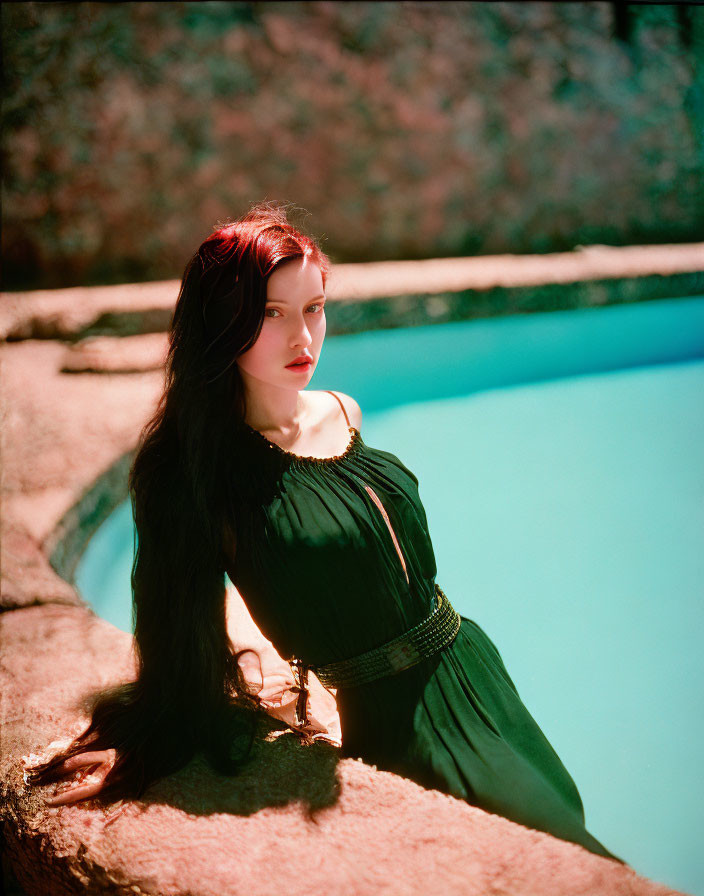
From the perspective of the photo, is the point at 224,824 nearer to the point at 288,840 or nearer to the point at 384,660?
the point at 288,840

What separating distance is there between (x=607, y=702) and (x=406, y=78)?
4.85m

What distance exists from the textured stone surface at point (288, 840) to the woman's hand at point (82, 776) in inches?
0.8

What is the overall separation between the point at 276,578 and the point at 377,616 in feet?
0.77

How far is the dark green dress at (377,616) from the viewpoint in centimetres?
141

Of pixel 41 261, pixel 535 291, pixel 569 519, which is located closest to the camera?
pixel 569 519

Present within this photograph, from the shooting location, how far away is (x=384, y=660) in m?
1.50

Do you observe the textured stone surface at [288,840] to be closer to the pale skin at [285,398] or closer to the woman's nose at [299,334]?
the pale skin at [285,398]

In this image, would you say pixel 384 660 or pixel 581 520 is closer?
pixel 384 660

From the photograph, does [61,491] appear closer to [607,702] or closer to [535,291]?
[607,702]

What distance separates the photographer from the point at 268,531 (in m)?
1.40

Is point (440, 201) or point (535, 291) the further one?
point (440, 201)

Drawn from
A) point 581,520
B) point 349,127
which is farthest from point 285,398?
point 349,127

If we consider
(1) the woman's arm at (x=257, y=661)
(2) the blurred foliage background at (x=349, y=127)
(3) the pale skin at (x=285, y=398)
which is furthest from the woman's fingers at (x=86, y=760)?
(2) the blurred foliage background at (x=349, y=127)

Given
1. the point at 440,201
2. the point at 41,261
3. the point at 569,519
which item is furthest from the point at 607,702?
the point at 41,261
